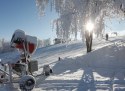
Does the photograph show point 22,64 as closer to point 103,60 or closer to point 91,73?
point 91,73

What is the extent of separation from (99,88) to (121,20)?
757 centimetres

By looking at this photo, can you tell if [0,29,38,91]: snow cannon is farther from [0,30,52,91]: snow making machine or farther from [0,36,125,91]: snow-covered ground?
[0,36,125,91]: snow-covered ground

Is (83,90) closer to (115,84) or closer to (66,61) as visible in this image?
(115,84)

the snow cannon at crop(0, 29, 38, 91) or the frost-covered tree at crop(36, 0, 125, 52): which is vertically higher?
the frost-covered tree at crop(36, 0, 125, 52)

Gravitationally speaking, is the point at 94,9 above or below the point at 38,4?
below

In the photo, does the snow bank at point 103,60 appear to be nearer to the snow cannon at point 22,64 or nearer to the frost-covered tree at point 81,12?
the frost-covered tree at point 81,12

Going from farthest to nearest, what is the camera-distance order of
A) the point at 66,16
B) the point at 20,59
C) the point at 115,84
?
the point at 66,16 < the point at 20,59 < the point at 115,84

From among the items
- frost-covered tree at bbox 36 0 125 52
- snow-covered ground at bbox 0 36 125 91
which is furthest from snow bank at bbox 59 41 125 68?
frost-covered tree at bbox 36 0 125 52

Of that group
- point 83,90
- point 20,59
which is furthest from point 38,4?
point 83,90

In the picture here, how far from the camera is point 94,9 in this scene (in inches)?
233

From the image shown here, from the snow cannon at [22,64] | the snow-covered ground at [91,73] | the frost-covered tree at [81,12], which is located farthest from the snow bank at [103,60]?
the snow cannon at [22,64]

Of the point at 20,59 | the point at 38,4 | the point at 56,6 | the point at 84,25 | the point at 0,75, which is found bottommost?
the point at 0,75

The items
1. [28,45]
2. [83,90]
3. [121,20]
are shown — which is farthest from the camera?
[121,20]

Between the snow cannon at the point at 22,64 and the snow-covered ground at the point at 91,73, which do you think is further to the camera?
the snow-covered ground at the point at 91,73
